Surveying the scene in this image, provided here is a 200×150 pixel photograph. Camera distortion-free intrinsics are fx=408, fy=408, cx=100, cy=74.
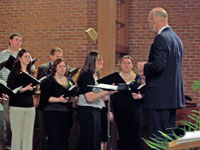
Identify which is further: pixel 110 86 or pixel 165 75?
pixel 110 86

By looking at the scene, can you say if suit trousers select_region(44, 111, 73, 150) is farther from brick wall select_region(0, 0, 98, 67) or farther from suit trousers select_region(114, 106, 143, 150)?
brick wall select_region(0, 0, 98, 67)

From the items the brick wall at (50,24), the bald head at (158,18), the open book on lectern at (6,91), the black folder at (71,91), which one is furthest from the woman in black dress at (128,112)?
the brick wall at (50,24)

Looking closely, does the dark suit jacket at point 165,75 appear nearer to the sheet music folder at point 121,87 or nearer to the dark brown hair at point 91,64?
the sheet music folder at point 121,87

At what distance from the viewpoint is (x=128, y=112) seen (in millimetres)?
5836

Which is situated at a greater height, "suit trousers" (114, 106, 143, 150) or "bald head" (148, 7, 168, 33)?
"bald head" (148, 7, 168, 33)

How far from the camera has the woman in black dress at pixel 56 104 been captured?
5.55 metres

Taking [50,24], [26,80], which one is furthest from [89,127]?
[50,24]

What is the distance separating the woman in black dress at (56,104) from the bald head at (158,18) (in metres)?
1.81

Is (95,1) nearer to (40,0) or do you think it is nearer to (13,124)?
(40,0)

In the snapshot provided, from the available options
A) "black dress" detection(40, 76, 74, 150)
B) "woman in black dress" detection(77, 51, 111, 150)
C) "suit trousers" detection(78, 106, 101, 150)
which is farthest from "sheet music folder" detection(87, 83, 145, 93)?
"black dress" detection(40, 76, 74, 150)

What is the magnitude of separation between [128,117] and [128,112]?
0.08 metres

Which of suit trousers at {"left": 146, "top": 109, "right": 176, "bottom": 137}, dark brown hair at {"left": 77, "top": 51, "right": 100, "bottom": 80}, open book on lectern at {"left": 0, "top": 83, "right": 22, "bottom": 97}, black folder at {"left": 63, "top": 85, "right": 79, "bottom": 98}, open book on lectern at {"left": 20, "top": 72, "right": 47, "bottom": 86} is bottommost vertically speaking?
suit trousers at {"left": 146, "top": 109, "right": 176, "bottom": 137}

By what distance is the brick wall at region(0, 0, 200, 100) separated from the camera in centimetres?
817

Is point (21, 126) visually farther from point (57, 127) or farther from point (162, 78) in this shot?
point (162, 78)
